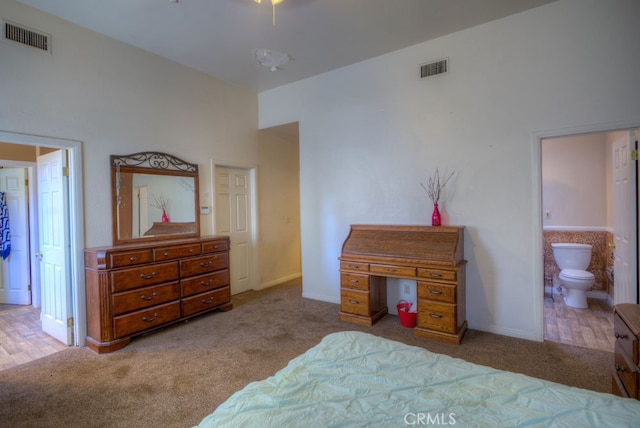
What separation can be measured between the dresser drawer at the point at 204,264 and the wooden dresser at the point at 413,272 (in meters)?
1.57

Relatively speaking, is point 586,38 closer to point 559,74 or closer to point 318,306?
point 559,74

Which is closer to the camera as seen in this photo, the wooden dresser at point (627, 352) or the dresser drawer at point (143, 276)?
the wooden dresser at point (627, 352)

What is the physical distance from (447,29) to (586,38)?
1232 millimetres

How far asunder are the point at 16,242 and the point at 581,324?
7.54 m

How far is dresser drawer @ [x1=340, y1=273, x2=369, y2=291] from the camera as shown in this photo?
3488 millimetres

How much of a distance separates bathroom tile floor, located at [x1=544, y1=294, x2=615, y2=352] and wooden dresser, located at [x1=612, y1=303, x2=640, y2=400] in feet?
4.82

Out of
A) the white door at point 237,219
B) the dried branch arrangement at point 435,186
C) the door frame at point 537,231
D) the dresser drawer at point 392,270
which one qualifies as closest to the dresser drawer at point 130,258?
the white door at point 237,219

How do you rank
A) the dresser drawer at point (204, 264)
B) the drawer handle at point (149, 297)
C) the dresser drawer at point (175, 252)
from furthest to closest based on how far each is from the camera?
1. the dresser drawer at point (204, 264)
2. the dresser drawer at point (175, 252)
3. the drawer handle at point (149, 297)

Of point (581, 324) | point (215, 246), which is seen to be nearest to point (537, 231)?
point (581, 324)

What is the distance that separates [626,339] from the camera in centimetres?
157

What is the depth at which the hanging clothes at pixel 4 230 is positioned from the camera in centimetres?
448

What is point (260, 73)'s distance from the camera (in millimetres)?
4270

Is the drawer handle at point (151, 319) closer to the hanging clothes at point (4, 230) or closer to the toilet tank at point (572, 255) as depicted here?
the hanging clothes at point (4, 230)

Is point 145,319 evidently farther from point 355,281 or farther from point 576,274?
point 576,274
